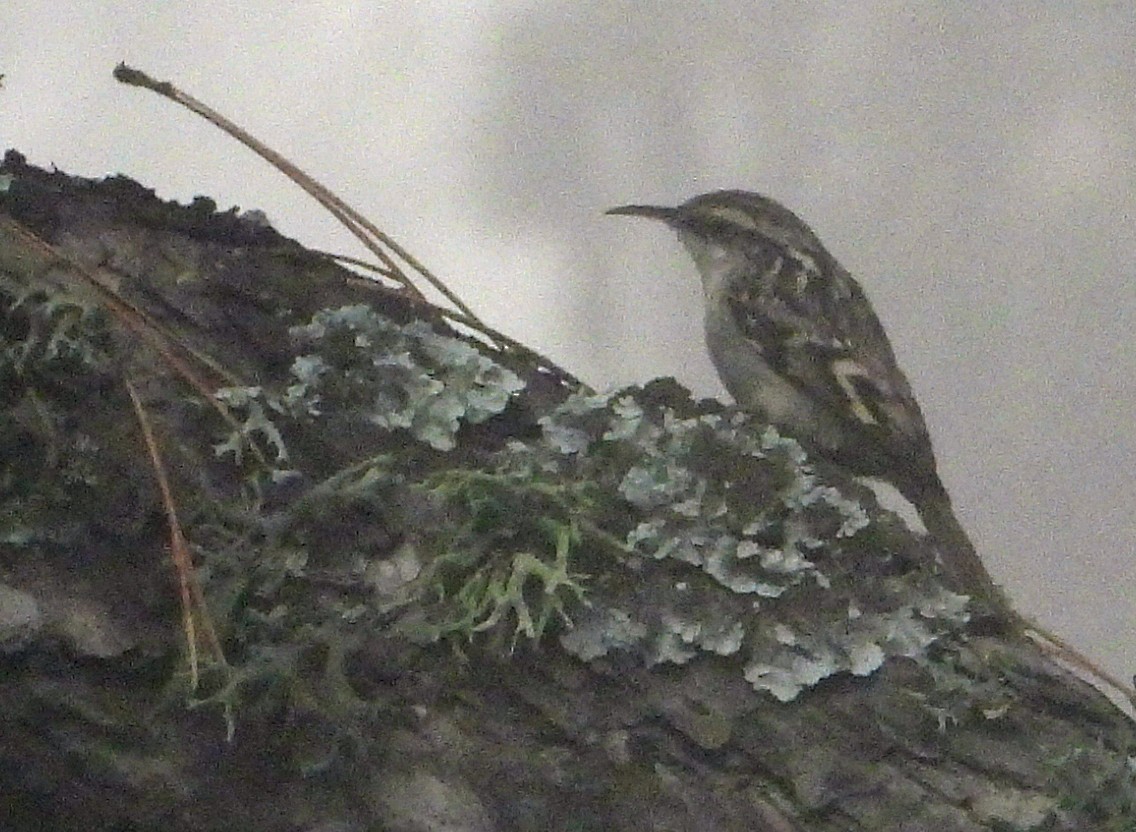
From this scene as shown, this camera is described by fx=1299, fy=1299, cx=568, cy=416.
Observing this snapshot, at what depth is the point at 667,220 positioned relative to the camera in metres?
1.47

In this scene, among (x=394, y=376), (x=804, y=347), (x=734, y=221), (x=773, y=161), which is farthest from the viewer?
(x=773, y=161)

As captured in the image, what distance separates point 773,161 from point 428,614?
1154mm

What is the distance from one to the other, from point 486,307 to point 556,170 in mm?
239

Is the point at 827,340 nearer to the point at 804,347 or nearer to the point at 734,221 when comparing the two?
the point at 804,347

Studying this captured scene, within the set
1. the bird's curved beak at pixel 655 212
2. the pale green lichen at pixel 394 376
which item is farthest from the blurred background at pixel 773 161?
the pale green lichen at pixel 394 376

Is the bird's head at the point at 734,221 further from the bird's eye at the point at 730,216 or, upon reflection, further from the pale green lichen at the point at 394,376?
the pale green lichen at the point at 394,376

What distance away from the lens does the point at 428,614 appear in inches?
26.5

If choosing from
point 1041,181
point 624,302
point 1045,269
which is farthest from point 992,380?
point 624,302

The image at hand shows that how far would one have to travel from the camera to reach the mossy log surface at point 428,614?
2.04ft

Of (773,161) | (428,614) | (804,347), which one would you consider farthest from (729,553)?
(773,161)

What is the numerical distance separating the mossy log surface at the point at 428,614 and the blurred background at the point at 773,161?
0.76 meters

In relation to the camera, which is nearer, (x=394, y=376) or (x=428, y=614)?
(x=428, y=614)

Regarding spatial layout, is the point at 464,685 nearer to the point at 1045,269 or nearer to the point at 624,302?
the point at 624,302

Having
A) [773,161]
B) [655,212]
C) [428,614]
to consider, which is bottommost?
[428,614]
